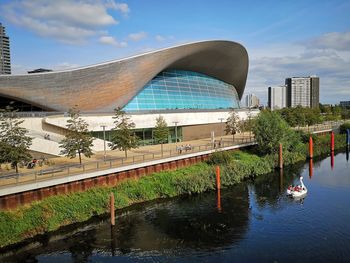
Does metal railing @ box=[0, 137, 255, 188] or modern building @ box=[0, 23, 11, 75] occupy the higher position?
modern building @ box=[0, 23, 11, 75]

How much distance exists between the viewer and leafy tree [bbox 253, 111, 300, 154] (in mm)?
38219

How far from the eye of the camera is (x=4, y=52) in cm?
14075

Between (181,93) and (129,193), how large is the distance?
29.8 metres

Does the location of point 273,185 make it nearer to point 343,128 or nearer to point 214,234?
point 214,234

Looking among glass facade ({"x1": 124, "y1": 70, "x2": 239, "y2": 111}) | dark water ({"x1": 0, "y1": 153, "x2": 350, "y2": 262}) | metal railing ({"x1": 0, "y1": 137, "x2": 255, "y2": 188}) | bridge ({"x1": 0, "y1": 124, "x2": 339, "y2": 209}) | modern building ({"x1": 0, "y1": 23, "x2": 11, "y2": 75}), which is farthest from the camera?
modern building ({"x1": 0, "y1": 23, "x2": 11, "y2": 75})

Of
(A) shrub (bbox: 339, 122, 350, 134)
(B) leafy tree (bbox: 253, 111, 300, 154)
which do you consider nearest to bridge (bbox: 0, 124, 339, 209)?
(B) leafy tree (bbox: 253, 111, 300, 154)

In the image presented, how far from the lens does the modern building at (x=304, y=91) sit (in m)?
176

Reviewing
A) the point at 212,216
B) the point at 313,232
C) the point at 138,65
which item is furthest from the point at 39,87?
the point at 313,232

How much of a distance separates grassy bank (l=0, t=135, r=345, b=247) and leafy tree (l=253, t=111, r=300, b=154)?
1.22 m

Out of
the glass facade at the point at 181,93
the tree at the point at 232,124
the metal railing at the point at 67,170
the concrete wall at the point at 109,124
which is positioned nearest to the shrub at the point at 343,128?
the concrete wall at the point at 109,124

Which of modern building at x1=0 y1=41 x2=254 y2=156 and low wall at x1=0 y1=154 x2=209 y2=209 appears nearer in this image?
low wall at x1=0 y1=154 x2=209 y2=209

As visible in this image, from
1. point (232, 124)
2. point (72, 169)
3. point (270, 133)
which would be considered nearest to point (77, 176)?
point (72, 169)

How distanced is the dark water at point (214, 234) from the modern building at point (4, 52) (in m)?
135

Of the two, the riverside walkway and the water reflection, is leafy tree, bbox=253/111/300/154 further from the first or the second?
the riverside walkway
